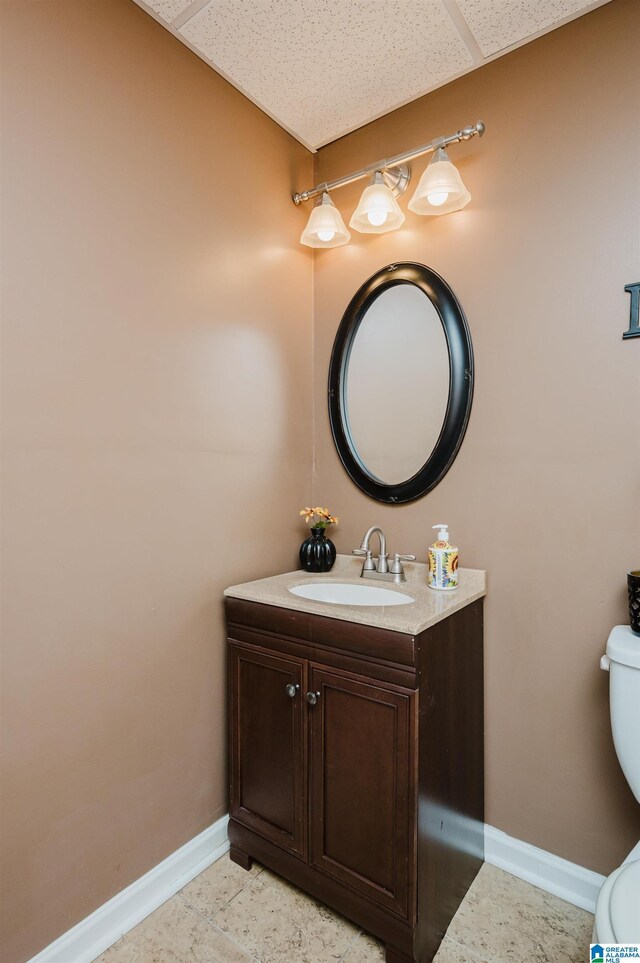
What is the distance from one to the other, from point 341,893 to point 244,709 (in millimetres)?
546

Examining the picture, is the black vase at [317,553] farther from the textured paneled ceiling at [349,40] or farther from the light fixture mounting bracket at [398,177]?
the textured paneled ceiling at [349,40]

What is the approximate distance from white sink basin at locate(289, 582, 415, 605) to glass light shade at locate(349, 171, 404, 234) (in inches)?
49.0

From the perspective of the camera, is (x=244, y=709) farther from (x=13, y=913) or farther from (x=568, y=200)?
(x=568, y=200)

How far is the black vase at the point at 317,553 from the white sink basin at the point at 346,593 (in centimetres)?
12

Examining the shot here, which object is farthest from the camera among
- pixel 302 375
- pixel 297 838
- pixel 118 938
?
pixel 302 375

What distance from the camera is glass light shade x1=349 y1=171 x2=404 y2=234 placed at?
66.4 inches

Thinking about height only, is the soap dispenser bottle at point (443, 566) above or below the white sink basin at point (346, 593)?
above

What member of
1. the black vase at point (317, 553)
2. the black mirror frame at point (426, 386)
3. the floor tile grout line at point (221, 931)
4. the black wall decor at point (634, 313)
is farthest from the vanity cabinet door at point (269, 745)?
the black wall decor at point (634, 313)

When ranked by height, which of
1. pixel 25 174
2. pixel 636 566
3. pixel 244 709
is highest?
pixel 25 174

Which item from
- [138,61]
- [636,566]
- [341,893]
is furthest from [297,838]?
[138,61]

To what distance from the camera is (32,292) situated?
1.21 meters

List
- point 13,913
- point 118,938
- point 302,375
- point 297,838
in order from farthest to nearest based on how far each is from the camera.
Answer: point 302,375, point 297,838, point 118,938, point 13,913

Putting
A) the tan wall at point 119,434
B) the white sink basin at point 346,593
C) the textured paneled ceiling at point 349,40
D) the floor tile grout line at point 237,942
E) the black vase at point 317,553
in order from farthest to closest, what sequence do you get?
the black vase at point 317,553
the white sink basin at point 346,593
the textured paneled ceiling at point 349,40
the floor tile grout line at point 237,942
the tan wall at point 119,434

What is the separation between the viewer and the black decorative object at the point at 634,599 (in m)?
1.30
